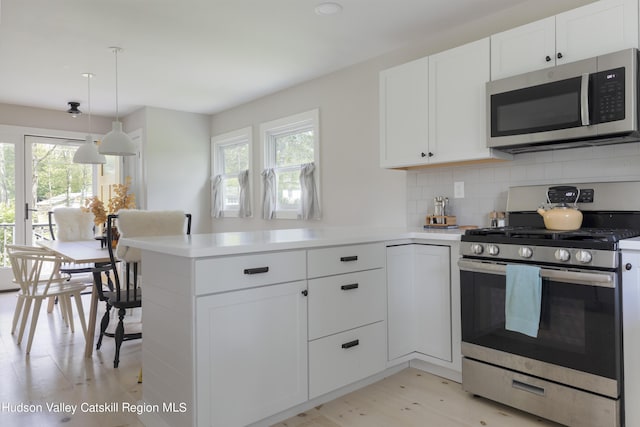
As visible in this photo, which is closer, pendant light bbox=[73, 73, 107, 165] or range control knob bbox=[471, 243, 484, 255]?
range control knob bbox=[471, 243, 484, 255]

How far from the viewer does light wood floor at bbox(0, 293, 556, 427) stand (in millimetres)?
2094

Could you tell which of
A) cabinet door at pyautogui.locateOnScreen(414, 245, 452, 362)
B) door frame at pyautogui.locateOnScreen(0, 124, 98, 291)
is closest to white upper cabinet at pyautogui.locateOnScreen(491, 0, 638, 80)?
cabinet door at pyautogui.locateOnScreen(414, 245, 452, 362)

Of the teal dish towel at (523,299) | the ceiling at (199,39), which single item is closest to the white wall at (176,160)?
the ceiling at (199,39)

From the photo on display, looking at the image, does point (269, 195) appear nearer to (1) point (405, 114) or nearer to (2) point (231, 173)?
(2) point (231, 173)

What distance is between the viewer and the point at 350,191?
3949 millimetres

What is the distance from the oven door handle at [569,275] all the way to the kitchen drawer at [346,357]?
71cm

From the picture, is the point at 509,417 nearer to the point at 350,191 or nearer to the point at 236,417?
the point at 236,417

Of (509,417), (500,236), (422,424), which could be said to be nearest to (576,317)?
(500,236)

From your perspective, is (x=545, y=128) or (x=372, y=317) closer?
(x=545, y=128)

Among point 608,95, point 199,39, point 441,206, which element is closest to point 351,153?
point 441,206

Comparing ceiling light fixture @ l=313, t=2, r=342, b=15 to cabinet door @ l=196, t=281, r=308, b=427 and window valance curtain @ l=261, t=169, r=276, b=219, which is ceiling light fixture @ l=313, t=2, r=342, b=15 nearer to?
cabinet door @ l=196, t=281, r=308, b=427

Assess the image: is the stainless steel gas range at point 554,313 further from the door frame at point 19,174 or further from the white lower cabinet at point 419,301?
the door frame at point 19,174

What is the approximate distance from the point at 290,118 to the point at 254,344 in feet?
10.4

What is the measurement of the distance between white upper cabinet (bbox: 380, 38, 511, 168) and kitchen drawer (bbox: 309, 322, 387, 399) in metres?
1.21
